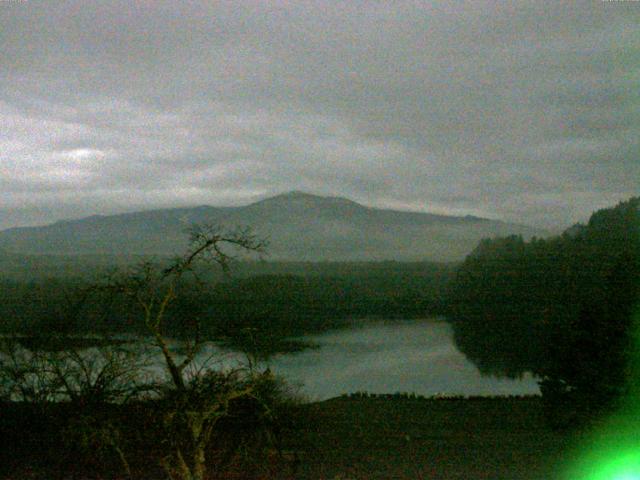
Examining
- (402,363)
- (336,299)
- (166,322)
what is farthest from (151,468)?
(336,299)

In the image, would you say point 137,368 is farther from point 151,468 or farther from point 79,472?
point 151,468

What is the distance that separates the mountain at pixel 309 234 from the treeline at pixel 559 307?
1368 inches

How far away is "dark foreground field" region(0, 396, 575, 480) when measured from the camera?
29.7ft

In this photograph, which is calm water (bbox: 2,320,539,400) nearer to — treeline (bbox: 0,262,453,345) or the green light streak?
treeline (bbox: 0,262,453,345)

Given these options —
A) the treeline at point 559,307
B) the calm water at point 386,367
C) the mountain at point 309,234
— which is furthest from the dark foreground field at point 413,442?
the mountain at point 309,234

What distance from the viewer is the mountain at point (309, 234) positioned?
296 feet

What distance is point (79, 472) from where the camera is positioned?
7.43 m

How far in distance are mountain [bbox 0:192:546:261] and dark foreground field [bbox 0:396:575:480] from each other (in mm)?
67591

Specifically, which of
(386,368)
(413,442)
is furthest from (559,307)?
(413,442)

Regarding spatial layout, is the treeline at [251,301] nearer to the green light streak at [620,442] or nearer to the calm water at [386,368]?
the calm water at [386,368]

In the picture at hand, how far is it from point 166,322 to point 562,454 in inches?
279

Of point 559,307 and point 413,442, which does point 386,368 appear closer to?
point 559,307

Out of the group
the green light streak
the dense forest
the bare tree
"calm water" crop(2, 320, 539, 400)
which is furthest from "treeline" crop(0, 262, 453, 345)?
the green light streak

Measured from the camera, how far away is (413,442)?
36.8 ft
